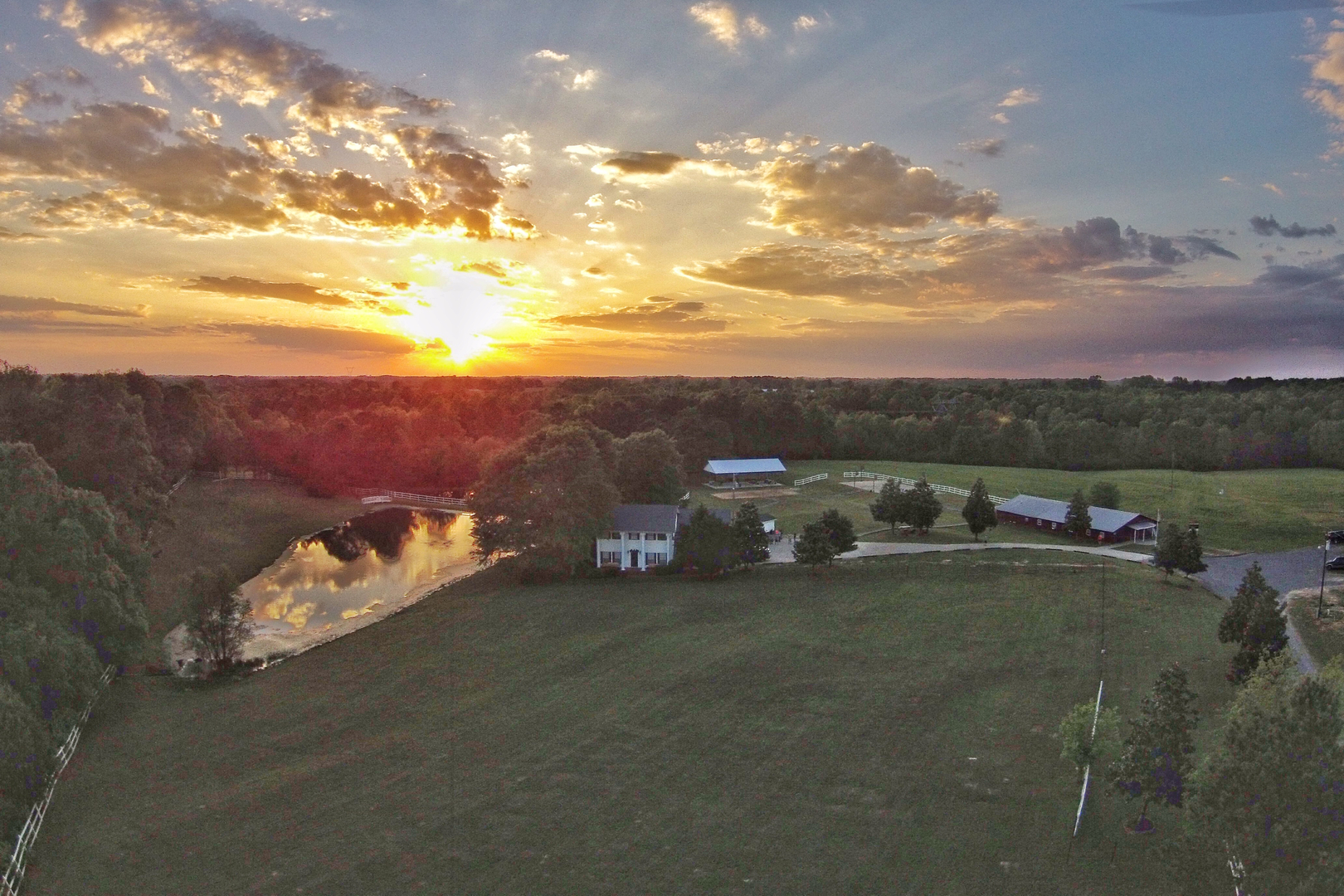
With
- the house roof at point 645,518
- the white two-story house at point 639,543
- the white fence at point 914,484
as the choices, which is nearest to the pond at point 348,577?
the white two-story house at point 639,543

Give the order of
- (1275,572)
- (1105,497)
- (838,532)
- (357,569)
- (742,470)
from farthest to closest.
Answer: (742,470) → (1105,497) → (357,569) → (838,532) → (1275,572)

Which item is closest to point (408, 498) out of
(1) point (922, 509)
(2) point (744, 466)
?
(2) point (744, 466)

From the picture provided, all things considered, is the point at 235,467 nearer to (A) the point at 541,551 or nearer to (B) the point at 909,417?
(A) the point at 541,551

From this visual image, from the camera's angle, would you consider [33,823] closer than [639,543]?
Yes

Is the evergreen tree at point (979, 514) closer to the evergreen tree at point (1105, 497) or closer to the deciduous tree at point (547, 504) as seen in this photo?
the evergreen tree at point (1105, 497)

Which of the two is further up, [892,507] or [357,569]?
[892,507]

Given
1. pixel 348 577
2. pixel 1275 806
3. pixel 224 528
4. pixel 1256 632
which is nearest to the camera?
pixel 1275 806

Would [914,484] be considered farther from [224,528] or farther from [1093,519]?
[224,528]

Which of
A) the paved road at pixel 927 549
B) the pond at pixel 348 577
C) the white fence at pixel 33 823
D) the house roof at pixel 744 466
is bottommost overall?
the pond at pixel 348 577
